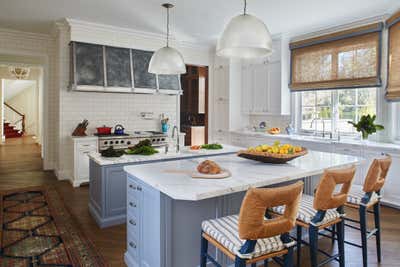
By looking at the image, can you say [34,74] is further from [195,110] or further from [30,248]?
[30,248]

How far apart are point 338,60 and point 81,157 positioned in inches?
192

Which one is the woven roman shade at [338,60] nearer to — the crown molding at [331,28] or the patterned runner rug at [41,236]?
the crown molding at [331,28]

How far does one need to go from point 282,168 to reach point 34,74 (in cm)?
1226

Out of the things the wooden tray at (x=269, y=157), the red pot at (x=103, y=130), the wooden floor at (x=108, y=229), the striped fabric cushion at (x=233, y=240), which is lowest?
the wooden floor at (x=108, y=229)

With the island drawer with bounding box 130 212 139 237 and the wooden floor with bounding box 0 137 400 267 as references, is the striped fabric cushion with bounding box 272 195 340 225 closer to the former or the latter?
the wooden floor with bounding box 0 137 400 267

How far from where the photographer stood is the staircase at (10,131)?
13.8m

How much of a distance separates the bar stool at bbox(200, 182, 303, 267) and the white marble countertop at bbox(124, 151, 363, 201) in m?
0.26

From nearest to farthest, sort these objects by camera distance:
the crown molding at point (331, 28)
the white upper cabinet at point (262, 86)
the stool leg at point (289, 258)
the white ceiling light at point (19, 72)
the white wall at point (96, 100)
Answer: the stool leg at point (289, 258) → the crown molding at point (331, 28) → the white wall at point (96, 100) → the white upper cabinet at point (262, 86) → the white ceiling light at point (19, 72)

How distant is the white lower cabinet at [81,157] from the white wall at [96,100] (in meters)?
0.35

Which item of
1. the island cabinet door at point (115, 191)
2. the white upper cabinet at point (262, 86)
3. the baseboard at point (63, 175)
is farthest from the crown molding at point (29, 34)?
the island cabinet door at point (115, 191)

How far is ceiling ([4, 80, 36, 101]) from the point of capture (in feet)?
45.0

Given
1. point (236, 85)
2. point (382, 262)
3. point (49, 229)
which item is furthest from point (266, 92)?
point (49, 229)

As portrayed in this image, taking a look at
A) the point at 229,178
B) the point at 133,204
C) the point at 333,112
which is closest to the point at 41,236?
the point at 133,204

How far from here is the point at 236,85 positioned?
279 inches
